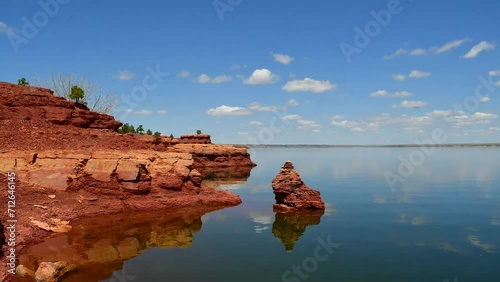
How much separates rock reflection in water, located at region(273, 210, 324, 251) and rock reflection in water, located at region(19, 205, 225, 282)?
692 cm

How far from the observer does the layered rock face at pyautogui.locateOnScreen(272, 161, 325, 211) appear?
35.7 meters

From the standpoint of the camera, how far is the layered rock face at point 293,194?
3572 cm

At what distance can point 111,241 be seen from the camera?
80.4ft

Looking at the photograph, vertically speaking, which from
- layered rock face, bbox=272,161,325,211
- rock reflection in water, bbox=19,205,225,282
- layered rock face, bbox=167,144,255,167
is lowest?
rock reflection in water, bbox=19,205,225,282

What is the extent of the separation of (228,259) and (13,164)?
22521mm

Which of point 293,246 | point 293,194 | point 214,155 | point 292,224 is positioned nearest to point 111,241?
point 293,246

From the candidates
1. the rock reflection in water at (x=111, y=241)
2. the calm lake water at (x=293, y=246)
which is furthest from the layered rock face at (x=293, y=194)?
the rock reflection in water at (x=111, y=241)

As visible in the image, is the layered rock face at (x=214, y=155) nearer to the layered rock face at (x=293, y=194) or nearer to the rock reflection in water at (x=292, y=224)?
the layered rock face at (x=293, y=194)

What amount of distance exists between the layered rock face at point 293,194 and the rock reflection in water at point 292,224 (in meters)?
0.86

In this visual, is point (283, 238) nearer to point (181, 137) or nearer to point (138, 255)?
point (138, 255)

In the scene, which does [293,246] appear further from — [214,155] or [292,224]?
[214,155]

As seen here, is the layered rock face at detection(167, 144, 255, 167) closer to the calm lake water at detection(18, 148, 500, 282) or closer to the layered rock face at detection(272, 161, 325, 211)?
the layered rock face at detection(272, 161, 325, 211)

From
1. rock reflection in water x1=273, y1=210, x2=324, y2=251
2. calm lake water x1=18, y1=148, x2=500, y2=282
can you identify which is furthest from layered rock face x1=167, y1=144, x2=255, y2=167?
rock reflection in water x1=273, y1=210, x2=324, y2=251

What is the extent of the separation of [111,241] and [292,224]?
1497cm
